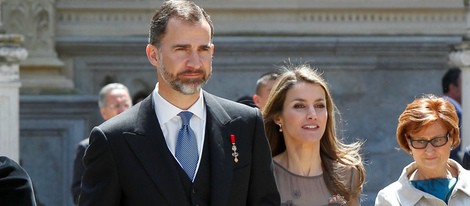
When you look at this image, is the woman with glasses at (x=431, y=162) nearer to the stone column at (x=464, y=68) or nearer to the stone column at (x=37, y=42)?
the stone column at (x=464, y=68)

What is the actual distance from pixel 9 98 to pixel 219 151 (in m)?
4.92

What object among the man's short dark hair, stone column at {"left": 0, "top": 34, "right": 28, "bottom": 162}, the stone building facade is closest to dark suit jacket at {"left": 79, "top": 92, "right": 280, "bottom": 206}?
stone column at {"left": 0, "top": 34, "right": 28, "bottom": 162}

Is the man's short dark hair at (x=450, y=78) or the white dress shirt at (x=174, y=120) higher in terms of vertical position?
the white dress shirt at (x=174, y=120)

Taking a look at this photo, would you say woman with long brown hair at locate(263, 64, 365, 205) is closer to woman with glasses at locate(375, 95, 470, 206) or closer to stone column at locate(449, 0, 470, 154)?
woman with glasses at locate(375, 95, 470, 206)

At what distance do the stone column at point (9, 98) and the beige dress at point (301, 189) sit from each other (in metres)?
3.70

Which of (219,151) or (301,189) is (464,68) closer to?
(301,189)

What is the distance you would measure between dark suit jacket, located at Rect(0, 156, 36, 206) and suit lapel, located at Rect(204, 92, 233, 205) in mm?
743

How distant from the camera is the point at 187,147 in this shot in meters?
5.64

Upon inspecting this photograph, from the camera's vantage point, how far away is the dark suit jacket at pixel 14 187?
17.1ft

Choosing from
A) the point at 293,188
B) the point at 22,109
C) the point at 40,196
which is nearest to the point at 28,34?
the point at 22,109

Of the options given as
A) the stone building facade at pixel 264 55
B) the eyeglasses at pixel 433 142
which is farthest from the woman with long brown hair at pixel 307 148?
the stone building facade at pixel 264 55

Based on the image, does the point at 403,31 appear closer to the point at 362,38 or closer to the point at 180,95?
the point at 362,38

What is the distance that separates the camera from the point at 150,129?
5664 mm

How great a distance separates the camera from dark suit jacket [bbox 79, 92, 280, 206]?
5562 millimetres
